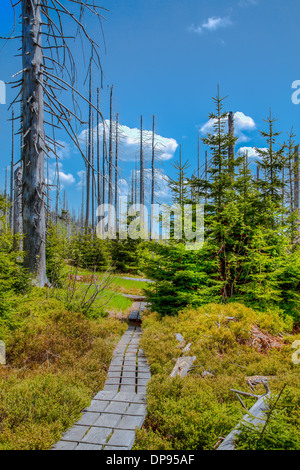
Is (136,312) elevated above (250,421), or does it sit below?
below

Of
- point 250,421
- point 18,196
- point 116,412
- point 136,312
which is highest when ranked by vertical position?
point 18,196

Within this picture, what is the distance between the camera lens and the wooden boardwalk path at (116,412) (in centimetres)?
280

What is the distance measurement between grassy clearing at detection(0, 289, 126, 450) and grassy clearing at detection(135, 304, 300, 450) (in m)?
0.91

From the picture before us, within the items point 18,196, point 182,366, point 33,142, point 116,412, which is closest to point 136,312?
point 182,366

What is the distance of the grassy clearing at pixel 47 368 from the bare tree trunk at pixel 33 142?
49.2 inches

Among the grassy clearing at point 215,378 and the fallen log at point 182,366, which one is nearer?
the grassy clearing at point 215,378

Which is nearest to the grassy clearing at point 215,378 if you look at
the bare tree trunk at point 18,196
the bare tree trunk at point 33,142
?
the bare tree trunk at point 33,142

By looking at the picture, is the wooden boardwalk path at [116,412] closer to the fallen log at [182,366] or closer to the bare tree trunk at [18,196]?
the fallen log at [182,366]

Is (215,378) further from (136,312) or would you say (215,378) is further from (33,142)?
(33,142)

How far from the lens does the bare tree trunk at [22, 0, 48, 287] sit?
7.24 metres

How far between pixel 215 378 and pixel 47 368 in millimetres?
2685

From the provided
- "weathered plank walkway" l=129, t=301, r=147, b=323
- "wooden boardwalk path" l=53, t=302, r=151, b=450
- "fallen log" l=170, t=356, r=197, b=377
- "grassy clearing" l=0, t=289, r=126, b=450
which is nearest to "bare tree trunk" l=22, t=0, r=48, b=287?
"grassy clearing" l=0, t=289, r=126, b=450

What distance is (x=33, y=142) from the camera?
737 cm
